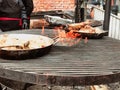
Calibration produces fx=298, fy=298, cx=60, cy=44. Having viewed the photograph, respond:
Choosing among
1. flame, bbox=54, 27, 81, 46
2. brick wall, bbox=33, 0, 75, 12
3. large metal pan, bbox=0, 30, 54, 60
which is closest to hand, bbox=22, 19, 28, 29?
flame, bbox=54, 27, 81, 46

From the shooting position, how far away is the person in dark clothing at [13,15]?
4867 mm

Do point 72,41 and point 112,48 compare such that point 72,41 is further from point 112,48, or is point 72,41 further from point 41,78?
point 41,78

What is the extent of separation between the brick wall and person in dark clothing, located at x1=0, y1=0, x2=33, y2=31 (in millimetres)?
3492

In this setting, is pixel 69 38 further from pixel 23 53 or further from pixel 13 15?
pixel 13 15

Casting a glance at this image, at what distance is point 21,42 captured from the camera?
2459 millimetres

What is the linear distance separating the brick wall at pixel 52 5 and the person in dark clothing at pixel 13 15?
349 cm

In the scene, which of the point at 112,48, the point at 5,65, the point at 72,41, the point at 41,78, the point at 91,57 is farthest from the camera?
the point at 72,41

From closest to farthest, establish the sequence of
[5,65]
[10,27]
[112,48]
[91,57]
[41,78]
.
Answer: [41,78] < [5,65] < [91,57] < [112,48] < [10,27]

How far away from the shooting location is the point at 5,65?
2174mm

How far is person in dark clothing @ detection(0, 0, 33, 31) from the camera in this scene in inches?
192

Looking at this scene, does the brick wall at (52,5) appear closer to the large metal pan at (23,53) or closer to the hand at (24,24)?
the hand at (24,24)

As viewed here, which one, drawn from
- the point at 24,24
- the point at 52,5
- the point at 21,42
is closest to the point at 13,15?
the point at 24,24

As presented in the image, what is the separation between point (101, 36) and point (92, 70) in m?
1.08

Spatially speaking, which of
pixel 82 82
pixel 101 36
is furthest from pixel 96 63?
pixel 101 36
